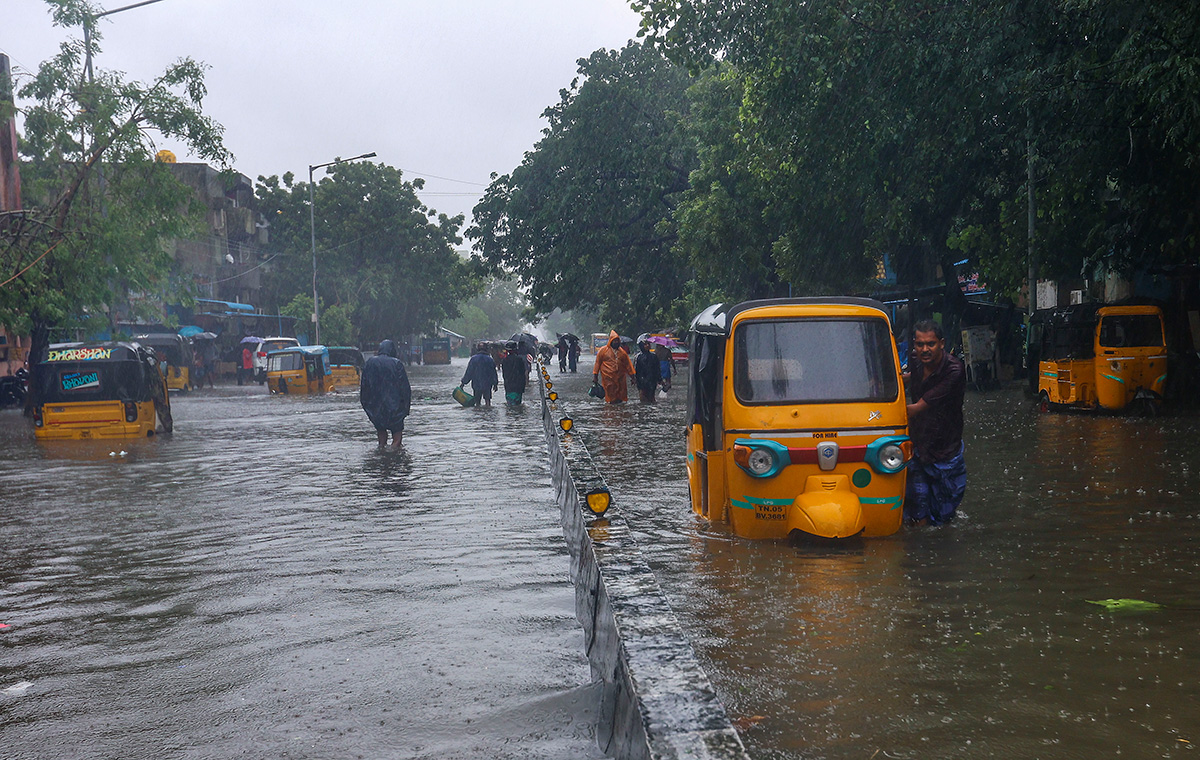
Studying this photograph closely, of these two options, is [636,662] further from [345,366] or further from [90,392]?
[345,366]

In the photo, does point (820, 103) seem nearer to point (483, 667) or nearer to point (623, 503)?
point (623, 503)

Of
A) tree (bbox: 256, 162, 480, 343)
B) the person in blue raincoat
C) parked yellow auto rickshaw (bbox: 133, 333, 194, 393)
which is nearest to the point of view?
the person in blue raincoat

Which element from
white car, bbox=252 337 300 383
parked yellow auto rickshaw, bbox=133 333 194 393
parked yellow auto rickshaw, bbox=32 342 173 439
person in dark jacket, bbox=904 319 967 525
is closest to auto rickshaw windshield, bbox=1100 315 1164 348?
person in dark jacket, bbox=904 319 967 525

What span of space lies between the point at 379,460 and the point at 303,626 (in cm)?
924

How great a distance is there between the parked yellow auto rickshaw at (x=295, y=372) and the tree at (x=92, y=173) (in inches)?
426

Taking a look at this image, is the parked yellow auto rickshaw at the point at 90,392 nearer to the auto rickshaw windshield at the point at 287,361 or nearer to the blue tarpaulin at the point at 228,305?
the auto rickshaw windshield at the point at 287,361

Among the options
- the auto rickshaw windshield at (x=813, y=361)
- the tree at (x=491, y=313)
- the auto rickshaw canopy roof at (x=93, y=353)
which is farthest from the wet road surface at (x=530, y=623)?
the tree at (x=491, y=313)

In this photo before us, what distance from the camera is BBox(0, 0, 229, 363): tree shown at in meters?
24.8

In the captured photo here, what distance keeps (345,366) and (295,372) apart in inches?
256

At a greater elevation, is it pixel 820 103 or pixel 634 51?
pixel 634 51

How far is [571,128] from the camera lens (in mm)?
44719

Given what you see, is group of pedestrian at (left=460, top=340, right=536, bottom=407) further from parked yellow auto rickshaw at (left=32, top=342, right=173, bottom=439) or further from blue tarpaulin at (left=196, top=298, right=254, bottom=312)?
blue tarpaulin at (left=196, top=298, right=254, bottom=312)

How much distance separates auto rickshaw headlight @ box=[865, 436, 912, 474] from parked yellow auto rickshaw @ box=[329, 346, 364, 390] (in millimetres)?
35150

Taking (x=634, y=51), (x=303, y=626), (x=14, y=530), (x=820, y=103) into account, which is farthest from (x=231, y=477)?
(x=634, y=51)
